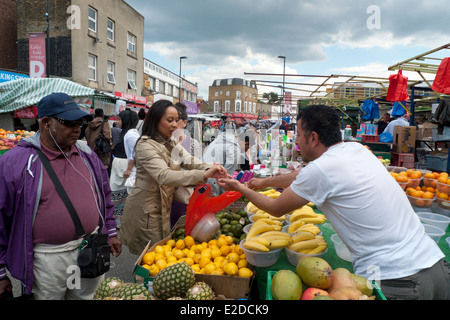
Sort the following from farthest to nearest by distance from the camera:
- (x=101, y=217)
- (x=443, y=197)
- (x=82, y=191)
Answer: (x=443, y=197), (x=101, y=217), (x=82, y=191)

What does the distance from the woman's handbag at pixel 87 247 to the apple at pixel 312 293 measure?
4.97 feet

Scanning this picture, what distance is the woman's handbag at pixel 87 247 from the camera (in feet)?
6.79

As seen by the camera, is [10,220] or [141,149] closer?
[10,220]

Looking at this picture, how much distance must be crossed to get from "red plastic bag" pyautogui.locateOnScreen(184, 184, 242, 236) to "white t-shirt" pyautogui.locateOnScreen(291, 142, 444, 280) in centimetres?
99

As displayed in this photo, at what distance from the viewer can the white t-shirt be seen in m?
1.76

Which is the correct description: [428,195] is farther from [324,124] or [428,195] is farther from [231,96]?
[231,96]

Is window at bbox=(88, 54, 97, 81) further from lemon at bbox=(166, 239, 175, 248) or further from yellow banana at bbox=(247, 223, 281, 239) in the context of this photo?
yellow banana at bbox=(247, 223, 281, 239)

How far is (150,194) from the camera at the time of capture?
2918mm

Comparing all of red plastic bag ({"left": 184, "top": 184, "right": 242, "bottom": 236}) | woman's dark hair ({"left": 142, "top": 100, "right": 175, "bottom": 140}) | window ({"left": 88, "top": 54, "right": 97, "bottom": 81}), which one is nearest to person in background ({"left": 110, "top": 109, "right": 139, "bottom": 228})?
woman's dark hair ({"left": 142, "top": 100, "right": 175, "bottom": 140})

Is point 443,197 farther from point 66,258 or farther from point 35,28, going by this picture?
point 35,28

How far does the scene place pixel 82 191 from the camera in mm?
2238
